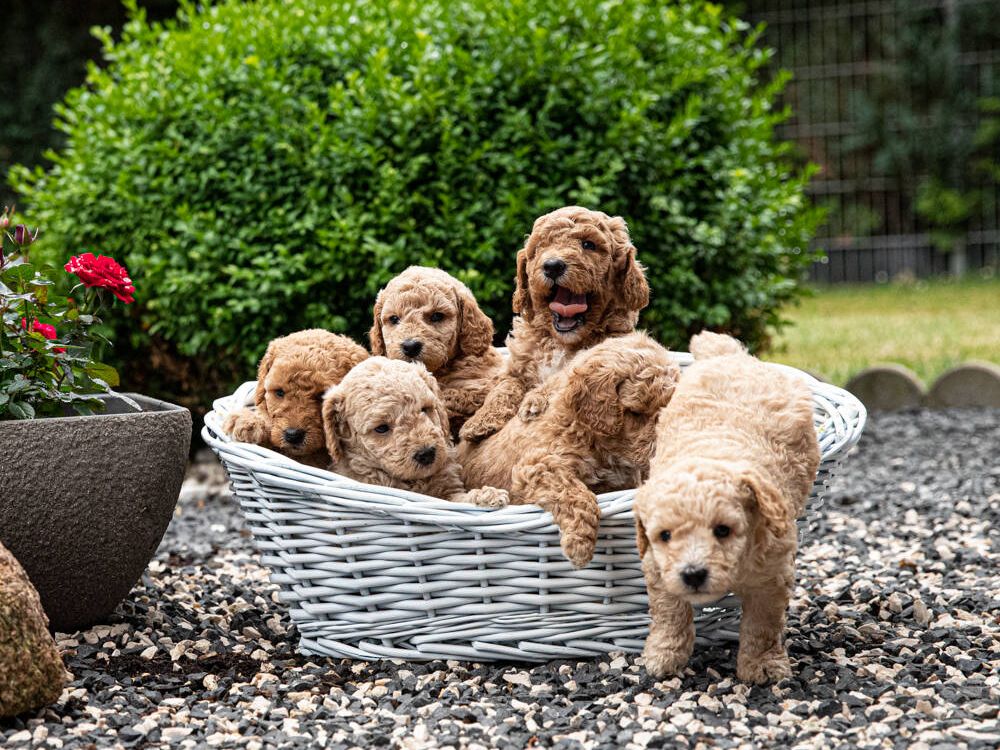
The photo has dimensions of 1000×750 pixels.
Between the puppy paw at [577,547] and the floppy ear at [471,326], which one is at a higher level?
the floppy ear at [471,326]

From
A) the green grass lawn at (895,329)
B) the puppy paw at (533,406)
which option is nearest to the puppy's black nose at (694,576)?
the puppy paw at (533,406)

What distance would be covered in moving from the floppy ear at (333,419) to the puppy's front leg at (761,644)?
1.12 m

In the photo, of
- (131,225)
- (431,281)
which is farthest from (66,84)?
(431,281)

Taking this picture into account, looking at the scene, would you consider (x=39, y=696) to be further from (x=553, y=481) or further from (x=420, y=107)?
(x=420, y=107)

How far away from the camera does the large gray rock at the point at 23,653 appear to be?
102 inches

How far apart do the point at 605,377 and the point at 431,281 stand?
786mm

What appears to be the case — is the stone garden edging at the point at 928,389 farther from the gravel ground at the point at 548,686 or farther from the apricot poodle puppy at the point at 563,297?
the apricot poodle puppy at the point at 563,297

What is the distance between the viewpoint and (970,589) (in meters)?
3.64

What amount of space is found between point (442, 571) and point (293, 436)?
0.61m

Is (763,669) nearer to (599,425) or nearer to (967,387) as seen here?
(599,425)

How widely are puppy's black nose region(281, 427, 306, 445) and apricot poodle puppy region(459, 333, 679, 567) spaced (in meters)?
0.61

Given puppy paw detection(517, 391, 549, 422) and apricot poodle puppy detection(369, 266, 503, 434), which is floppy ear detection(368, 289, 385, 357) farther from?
puppy paw detection(517, 391, 549, 422)

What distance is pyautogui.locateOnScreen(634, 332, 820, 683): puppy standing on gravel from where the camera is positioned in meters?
2.31

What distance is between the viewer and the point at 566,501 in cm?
265
